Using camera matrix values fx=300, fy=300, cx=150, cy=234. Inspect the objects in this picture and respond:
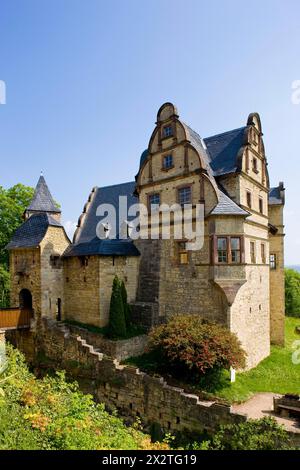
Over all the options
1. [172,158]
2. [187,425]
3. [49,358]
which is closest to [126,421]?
[187,425]

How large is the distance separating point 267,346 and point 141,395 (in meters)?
10.5

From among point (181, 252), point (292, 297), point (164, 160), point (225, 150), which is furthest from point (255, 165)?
point (292, 297)

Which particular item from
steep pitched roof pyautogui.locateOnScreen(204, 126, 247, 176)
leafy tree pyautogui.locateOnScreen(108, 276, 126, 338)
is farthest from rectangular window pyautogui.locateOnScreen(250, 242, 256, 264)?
leafy tree pyautogui.locateOnScreen(108, 276, 126, 338)

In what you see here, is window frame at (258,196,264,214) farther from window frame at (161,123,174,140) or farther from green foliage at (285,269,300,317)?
green foliage at (285,269,300,317)

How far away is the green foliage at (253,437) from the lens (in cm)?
960

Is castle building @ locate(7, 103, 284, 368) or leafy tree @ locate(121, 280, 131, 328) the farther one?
leafy tree @ locate(121, 280, 131, 328)

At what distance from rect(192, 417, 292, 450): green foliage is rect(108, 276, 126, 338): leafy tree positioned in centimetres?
727

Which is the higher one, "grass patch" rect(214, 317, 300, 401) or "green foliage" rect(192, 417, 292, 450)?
"green foliage" rect(192, 417, 292, 450)

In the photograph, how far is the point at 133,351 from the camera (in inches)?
650

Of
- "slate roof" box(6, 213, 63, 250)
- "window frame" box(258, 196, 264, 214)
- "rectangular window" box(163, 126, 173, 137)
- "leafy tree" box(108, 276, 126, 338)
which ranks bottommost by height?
"leafy tree" box(108, 276, 126, 338)

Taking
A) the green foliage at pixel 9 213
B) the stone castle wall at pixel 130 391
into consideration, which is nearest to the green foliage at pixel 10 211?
the green foliage at pixel 9 213

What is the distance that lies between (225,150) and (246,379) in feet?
43.9

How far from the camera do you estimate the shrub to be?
13.1 metres

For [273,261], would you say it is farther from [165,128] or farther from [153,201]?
[165,128]
